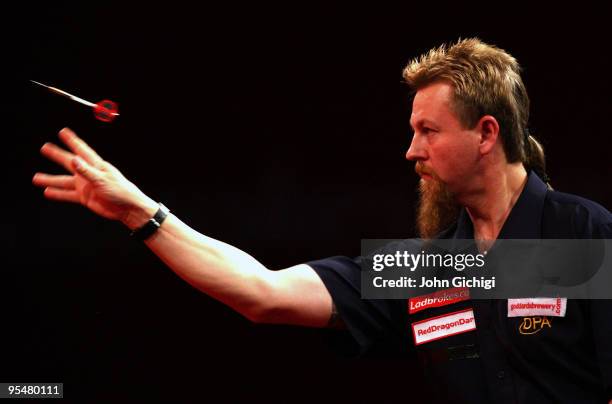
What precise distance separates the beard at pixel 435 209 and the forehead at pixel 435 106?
0.61 ft

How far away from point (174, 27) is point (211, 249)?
1.61m

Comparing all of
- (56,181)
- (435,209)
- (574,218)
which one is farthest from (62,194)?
(574,218)

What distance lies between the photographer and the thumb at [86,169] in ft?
4.88

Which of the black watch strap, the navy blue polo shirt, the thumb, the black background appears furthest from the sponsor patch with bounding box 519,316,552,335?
the black background

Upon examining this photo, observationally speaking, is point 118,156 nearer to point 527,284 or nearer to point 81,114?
point 81,114

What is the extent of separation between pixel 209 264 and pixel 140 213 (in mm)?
178

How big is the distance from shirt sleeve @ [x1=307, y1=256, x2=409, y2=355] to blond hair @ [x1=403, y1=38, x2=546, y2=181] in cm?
45

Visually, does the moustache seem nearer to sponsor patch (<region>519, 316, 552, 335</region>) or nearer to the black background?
sponsor patch (<region>519, 316, 552, 335</region>)

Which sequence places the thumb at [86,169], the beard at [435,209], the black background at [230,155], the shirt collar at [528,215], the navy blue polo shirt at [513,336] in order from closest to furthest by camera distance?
the thumb at [86,169] < the navy blue polo shirt at [513,336] < the shirt collar at [528,215] < the beard at [435,209] < the black background at [230,155]

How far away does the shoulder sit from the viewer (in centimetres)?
165

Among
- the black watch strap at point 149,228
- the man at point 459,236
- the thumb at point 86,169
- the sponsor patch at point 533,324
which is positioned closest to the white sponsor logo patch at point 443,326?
the man at point 459,236

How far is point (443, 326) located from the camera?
1808 mm

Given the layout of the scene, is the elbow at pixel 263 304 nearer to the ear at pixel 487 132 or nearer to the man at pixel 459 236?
the man at pixel 459 236

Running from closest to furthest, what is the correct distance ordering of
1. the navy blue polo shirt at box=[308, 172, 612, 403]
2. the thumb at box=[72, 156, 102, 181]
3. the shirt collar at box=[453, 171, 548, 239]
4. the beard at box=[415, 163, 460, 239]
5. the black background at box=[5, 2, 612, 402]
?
the thumb at box=[72, 156, 102, 181] → the navy blue polo shirt at box=[308, 172, 612, 403] → the shirt collar at box=[453, 171, 548, 239] → the beard at box=[415, 163, 460, 239] → the black background at box=[5, 2, 612, 402]
